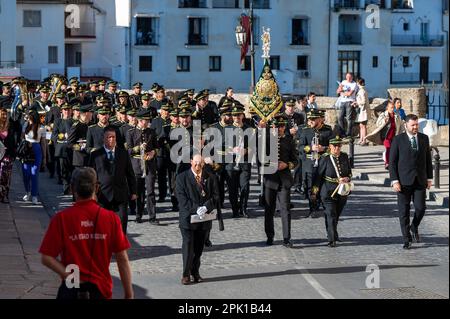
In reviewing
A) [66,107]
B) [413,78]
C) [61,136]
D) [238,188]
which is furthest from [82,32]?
[238,188]

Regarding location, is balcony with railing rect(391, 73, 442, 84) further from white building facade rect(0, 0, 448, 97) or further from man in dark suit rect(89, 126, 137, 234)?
man in dark suit rect(89, 126, 137, 234)

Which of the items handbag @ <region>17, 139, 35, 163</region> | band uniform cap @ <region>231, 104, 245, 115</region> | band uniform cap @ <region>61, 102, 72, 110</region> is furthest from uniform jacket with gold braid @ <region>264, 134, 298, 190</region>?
band uniform cap @ <region>61, 102, 72, 110</region>

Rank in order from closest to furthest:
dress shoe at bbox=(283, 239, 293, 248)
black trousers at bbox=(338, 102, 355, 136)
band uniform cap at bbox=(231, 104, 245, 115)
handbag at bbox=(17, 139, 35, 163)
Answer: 1. dress shoe at bbox=(283, 239, 293, 248)
2. band uniform cap at bbox=(231, 104, 245, 115)
3. handbag at bbox=(17, 139, 35, 163)
4. black trousers at bbox=(338, 102, 355, 136)

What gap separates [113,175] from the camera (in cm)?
1789

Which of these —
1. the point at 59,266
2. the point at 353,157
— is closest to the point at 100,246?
the point at 59,266

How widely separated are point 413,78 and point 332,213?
74212 mm

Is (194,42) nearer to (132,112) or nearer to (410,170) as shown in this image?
(132,112)

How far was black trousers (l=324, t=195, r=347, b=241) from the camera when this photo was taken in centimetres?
1919

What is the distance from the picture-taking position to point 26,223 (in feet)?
69.5

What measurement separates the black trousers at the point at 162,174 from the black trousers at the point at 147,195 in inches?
50.7

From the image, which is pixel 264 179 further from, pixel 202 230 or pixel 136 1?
pixel 136 1

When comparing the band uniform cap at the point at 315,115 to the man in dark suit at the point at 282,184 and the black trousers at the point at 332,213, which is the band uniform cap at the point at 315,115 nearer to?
the man in dark suit at the point at 282,184

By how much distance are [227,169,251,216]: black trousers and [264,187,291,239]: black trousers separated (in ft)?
9.81
